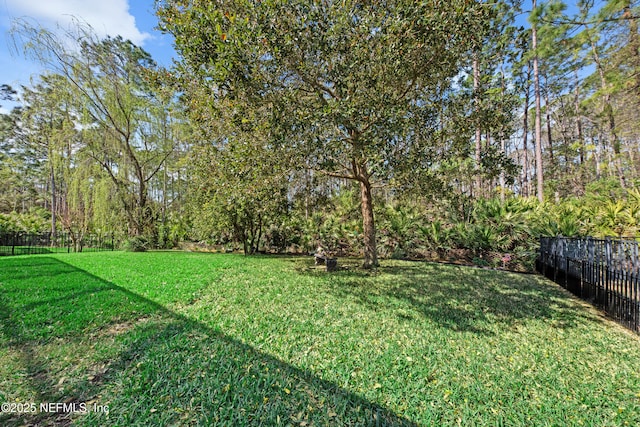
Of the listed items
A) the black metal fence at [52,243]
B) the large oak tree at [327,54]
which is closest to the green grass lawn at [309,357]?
the large oak tree at [327,54]


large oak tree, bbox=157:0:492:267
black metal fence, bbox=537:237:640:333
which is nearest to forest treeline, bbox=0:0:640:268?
large oak tree, bbox=157:0:492:267

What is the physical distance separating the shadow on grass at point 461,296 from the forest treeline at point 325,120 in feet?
5.28

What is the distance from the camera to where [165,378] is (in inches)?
98.7

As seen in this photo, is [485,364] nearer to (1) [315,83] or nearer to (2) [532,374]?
(2) [532,374]

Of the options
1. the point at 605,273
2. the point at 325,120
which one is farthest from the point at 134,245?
the point at 605,273

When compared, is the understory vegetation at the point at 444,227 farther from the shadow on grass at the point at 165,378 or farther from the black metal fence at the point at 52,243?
the shadow on grass at the point at 165,378

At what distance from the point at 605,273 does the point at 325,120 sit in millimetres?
5424

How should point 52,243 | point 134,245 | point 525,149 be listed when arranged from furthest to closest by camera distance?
point 525,149 < point 52,243 < point 134,245

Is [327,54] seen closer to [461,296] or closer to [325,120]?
[325,120]

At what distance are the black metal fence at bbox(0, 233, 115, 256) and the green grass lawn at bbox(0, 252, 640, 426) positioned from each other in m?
10.4

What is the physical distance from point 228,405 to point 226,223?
9085 mm

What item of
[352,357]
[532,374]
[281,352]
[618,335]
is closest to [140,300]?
[281,352]

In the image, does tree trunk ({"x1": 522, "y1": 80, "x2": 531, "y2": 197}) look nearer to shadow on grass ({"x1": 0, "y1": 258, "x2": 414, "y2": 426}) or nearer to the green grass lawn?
the green grass lawn

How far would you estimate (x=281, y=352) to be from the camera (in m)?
3.12
